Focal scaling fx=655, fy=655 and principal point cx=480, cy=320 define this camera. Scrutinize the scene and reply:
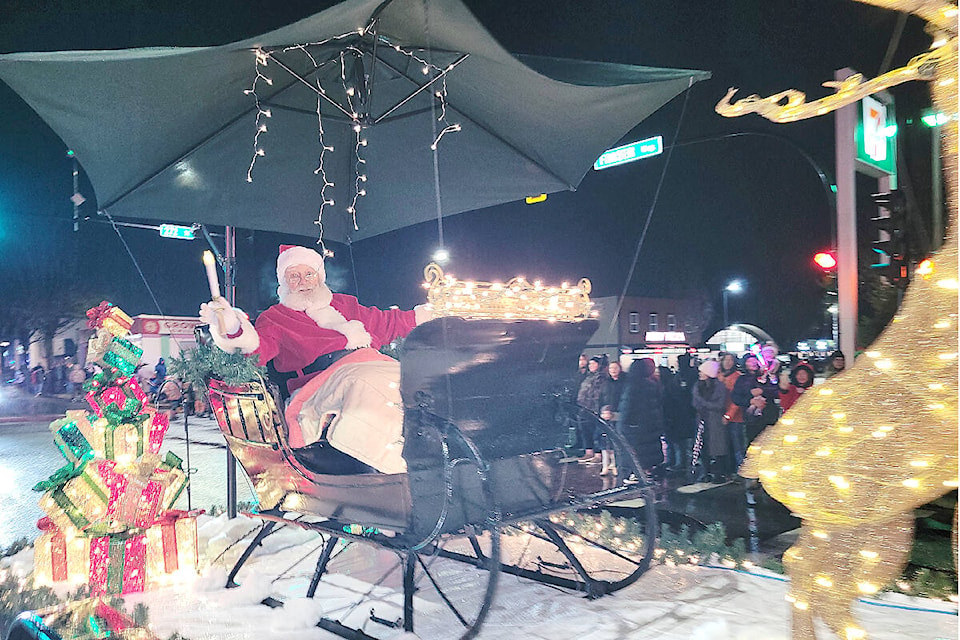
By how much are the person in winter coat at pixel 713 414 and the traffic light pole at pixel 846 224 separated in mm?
1243

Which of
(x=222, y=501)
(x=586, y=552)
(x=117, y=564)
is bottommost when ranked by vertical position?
(x=222, y=501)

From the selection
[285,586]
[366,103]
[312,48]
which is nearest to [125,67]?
[312,48]

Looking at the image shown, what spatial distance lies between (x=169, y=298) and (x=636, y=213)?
565 inches

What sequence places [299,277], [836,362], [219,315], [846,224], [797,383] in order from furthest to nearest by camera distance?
[797,383] → [846,224] → [836,362] → [299,277] → [219,315]

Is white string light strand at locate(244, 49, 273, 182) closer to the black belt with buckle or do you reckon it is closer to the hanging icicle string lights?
the hanging icicle string lights

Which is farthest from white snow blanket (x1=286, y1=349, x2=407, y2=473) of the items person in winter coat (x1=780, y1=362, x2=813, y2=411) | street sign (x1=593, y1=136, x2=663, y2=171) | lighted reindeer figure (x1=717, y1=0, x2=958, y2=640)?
person in winter coat (x1=780, y1=362, x2=813, y2=411)

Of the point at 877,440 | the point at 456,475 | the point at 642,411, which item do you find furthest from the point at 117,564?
the point at 642,411

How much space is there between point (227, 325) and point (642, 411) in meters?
3.87

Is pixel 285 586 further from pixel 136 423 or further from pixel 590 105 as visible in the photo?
pixel 590 105

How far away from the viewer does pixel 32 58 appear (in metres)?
2.67

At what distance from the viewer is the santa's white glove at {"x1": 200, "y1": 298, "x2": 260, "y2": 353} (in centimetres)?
327

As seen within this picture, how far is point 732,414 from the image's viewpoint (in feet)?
19.9

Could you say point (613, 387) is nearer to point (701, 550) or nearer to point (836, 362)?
point (836, 362)

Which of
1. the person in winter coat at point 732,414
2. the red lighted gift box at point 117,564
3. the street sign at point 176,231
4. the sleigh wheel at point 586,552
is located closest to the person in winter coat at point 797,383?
the person in winter coat at point 732,414
